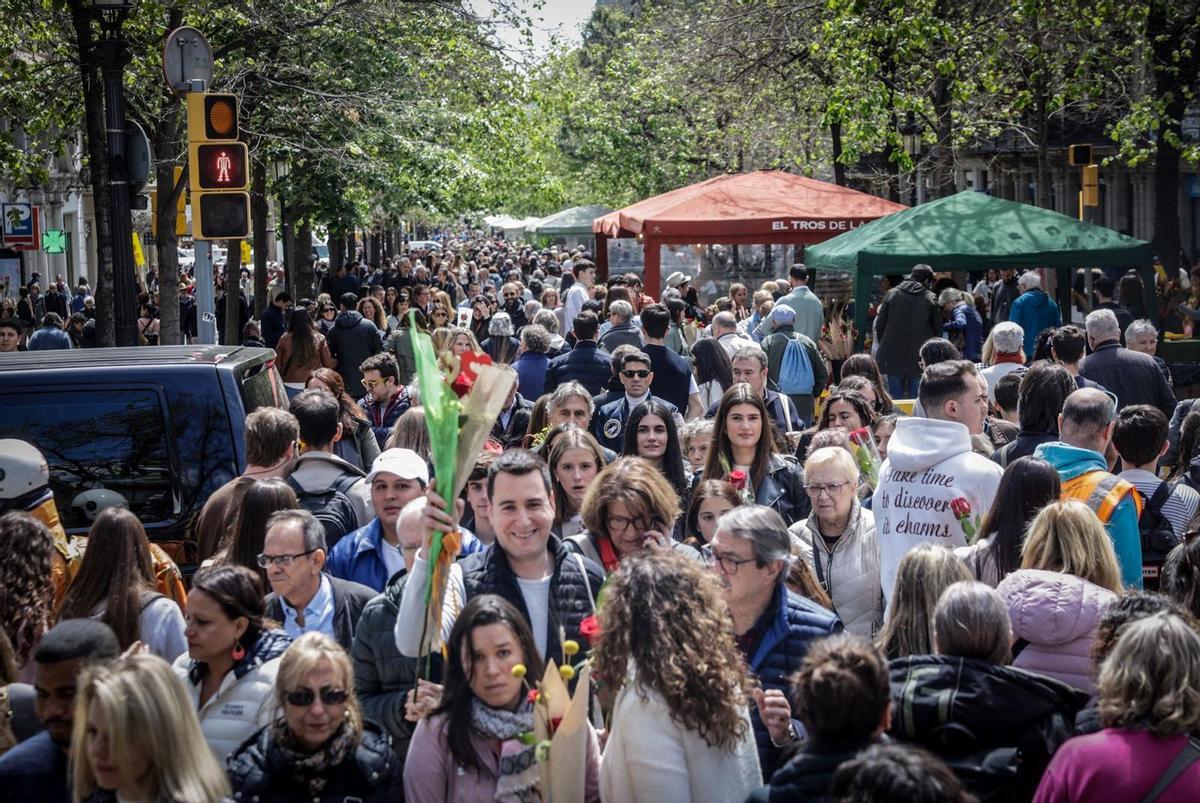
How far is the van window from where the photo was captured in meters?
7.34

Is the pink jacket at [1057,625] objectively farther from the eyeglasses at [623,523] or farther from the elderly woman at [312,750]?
the elderly woman at [312,750]

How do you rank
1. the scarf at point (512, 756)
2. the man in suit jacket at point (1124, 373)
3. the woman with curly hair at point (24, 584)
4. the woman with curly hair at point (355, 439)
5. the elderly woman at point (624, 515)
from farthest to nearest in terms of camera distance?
the man in suit jacket at point (1124, 373), the woman with curly hair at point (355, 439), the elderly woman at point (624, 515), the woman with curly hair at point (24, 584), the scarf at point (512, 756)

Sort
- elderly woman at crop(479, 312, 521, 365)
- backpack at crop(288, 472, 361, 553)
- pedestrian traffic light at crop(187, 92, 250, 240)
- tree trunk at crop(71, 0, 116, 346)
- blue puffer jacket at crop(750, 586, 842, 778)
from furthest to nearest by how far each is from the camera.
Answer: elderly woman at crop(479, 312, 521, 365) → tree trunk at crop(71, 0, 116, 346) → pedestrian traffic light at crop(187, 92, 250, 240) → backpack at crop(288, 472, 361, 553) → blue puffer jacket at crop(750, 586, 842, 778)

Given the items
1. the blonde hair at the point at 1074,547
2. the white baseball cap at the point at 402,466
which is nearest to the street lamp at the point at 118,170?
the white baseball cap at the point at 402,466

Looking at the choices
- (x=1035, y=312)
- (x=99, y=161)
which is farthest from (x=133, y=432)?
(x=1035, y=312)

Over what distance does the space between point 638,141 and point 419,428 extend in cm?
3861

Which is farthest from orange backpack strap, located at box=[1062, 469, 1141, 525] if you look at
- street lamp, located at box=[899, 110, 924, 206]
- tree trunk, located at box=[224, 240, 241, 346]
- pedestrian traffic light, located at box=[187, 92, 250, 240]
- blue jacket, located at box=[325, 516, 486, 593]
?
tree trunk, located at box=[224, 240, 241, 346]

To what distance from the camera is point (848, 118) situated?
22234mm

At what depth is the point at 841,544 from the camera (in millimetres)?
6566

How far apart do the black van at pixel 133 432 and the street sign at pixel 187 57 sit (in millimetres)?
5661

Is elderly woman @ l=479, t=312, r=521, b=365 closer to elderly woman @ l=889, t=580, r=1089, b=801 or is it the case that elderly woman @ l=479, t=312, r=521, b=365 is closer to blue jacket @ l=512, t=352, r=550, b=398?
blue jacket @ l=512, t=352, r=550, b=398

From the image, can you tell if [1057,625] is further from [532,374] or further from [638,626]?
[532,374]

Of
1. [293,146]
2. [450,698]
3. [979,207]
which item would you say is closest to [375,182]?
[293,146]

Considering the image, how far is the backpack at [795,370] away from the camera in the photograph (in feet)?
40.4
